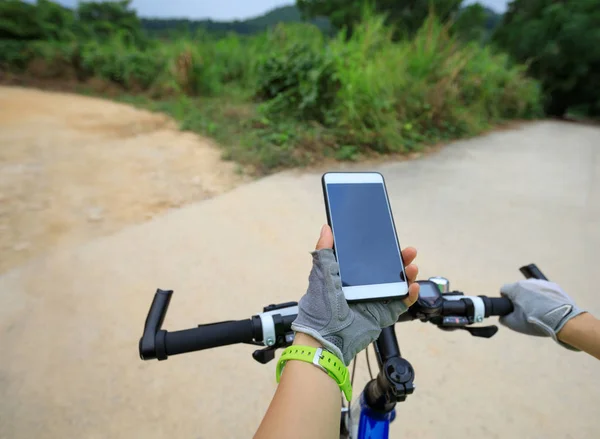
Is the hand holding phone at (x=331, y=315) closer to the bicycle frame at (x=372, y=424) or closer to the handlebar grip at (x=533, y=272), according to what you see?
the bicycle frame at (x=372, y=424)

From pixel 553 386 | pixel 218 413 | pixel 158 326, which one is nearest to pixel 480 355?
pixel 553 386

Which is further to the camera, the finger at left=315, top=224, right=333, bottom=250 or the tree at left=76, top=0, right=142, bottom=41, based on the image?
the tree at left=76, top=0, right=142, bottom=41

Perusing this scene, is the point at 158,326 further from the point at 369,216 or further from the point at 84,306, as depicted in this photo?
the point at 84,306

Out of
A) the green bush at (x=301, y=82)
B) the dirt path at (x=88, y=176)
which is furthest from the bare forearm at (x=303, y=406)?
the green bush at (x=301, y=82)

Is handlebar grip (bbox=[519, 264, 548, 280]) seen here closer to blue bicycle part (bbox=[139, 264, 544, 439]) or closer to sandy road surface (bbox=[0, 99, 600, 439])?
blue bicycle part (bbox=[139, 264, 544, 439])

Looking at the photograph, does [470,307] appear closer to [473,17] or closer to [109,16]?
[473,17]

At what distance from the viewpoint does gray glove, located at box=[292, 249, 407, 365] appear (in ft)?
2.26

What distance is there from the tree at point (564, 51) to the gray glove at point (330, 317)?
12.2 metres

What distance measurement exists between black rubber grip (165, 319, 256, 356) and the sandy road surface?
0.97 m

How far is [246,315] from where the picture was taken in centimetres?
212

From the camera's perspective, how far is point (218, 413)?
5.39 feet

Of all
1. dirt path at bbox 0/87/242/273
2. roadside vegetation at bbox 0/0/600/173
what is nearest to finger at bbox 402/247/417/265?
dirt path at bbox 0/87/242/273

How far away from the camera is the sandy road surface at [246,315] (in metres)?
1.62

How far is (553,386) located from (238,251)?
6.59ft
